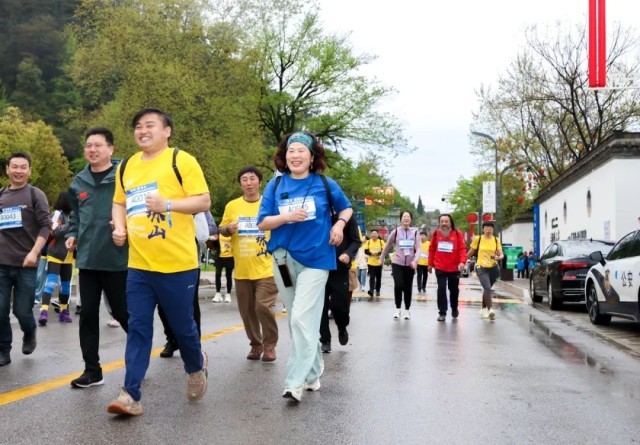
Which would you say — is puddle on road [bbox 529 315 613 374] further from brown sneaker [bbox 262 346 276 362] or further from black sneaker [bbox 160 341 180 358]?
black sneaker [bbox 160 341 180 358]

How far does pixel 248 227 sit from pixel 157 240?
2.91 m

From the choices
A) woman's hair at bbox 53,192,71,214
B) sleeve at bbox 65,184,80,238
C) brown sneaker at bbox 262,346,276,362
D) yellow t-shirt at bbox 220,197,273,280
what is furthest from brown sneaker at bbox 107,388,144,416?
woman's hair at bbox 53,192,71,214

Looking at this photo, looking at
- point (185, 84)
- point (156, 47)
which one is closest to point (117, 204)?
point (185, 84)

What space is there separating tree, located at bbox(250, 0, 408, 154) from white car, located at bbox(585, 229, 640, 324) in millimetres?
29735

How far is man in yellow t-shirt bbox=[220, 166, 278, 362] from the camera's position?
773 cm

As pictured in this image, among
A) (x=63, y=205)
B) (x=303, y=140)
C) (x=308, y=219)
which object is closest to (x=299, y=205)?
(x=308, y=219)

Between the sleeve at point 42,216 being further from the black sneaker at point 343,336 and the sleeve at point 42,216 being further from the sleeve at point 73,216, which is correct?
the black sneaker at point 343,336

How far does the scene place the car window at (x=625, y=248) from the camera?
11.5 metres

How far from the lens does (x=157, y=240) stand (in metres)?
5.12

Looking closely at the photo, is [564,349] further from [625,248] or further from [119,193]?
[119,193]

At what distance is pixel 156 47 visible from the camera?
117 ft

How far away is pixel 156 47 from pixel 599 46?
24.8 meters

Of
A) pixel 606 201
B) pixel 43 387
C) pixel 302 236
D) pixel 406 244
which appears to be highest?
pixel 606 201

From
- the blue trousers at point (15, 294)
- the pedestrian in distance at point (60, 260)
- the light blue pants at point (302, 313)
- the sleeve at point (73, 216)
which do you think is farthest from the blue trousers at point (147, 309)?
the pedestrian in distance at point (60, 260)
